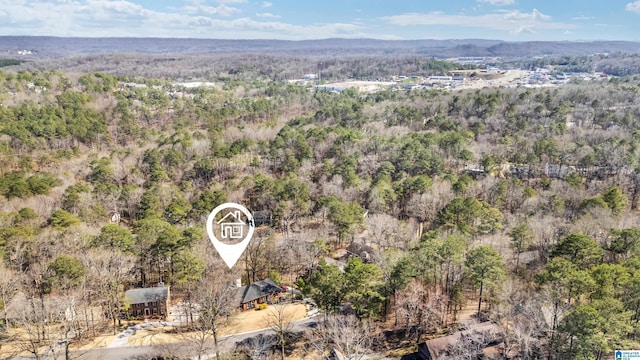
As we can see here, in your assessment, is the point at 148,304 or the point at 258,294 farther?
the point at 258,294

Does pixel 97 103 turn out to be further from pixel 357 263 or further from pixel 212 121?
pixel 357 263

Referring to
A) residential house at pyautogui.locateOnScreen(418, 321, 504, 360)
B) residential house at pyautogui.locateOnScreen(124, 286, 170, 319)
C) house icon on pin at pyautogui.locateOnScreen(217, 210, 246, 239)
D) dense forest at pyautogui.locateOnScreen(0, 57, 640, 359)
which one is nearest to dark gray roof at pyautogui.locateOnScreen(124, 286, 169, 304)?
residential house at pyautogui.locateOnScreen(124, 286, 170, 319)

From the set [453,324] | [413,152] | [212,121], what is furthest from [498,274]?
[212,121]

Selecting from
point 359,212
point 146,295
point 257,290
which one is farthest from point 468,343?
point 146,295

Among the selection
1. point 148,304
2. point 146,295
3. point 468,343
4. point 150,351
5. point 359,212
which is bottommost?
point 150,351

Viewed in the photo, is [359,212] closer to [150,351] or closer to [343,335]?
[343,335]

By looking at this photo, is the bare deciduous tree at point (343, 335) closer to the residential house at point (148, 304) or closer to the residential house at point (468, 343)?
the residential house at point (468, 343)

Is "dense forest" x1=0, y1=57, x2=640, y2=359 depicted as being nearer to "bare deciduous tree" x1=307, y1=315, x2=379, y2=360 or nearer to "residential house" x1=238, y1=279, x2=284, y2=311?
"bare deciduous tree" x1=307, y1=315, x2=379, y2=360
